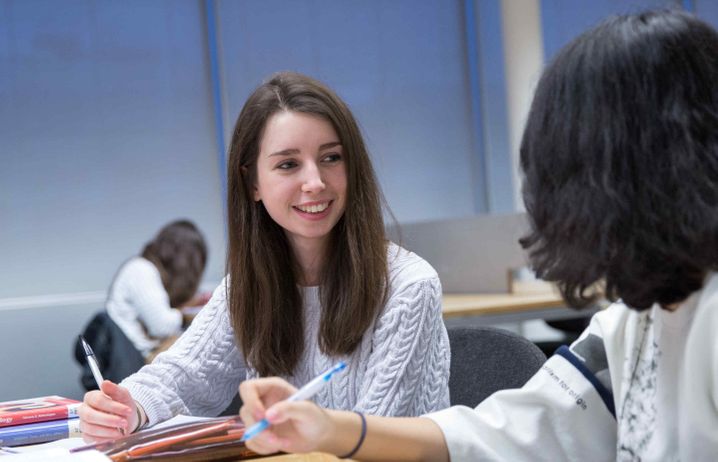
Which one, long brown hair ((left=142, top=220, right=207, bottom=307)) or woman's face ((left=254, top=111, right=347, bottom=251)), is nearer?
woman's face ((left=254, top=111, right=347, bottom=251))

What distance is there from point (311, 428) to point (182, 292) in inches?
152

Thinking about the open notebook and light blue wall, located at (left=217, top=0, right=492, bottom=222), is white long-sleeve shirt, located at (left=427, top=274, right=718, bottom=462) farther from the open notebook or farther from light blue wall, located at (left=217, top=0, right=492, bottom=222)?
light blue wall, located at (left=217, top=0, right=492, bottom=222)

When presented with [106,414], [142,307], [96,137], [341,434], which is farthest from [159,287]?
[341,434]

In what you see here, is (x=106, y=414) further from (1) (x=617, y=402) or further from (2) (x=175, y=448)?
(1) (x=617, y=402)

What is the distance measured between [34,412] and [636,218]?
1.11 metres

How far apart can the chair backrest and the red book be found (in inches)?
27.3

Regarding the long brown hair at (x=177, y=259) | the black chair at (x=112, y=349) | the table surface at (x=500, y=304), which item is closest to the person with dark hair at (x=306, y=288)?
the table surface at (x=500, y=304)

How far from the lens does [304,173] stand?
1.67 meters

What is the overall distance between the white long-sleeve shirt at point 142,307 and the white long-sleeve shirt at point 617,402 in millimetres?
3576

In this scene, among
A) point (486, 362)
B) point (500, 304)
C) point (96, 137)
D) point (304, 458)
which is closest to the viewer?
point (304, 458)

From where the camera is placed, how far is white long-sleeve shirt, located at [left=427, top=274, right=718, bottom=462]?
0.87m

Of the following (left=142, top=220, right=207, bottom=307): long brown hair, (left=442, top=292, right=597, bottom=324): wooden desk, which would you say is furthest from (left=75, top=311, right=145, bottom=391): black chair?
(left=442, top=292, right=597, bottom=324): wooden desk

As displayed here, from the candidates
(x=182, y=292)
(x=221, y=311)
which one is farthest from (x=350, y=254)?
(x=182, y=292)

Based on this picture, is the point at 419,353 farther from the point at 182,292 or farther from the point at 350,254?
the point at 182,292
